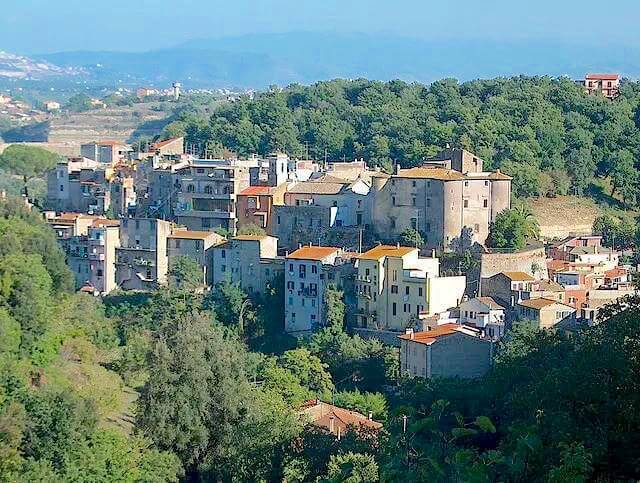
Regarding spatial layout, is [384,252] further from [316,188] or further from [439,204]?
[316,188]

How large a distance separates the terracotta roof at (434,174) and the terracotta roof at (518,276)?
9.05 feet

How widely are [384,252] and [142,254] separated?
235 inches

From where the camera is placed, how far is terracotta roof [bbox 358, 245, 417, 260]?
1070 inches

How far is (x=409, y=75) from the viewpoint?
137125mm

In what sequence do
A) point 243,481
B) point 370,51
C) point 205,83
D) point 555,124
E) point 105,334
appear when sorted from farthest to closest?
point 370,51, point 205,83, point 555,124, point 105,334, point 243,481

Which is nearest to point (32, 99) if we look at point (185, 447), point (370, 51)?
point (370, 51)

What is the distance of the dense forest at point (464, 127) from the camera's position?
3672 cm

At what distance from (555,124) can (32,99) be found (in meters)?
82.4

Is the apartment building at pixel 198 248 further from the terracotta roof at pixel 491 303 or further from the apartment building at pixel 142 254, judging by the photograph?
the terracotta roof at pixel 491 303

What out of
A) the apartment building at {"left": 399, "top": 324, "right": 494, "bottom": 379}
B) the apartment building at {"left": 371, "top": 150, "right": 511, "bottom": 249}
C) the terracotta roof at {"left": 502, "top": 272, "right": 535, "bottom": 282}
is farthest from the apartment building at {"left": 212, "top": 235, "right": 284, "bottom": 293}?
the apartment building at {"left": 399, "top": 324, "right": 494, "bottom": 379}

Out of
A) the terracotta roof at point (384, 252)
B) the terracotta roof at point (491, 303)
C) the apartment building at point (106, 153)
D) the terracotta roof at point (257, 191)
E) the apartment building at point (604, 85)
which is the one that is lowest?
the terracotta roof at point (491, 303)

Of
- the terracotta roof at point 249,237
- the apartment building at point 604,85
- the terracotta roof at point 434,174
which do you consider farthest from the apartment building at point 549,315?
the apartment building at point 604,85

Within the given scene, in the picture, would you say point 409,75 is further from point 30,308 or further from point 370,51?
point 30,308

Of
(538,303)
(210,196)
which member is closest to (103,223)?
(210,196)
